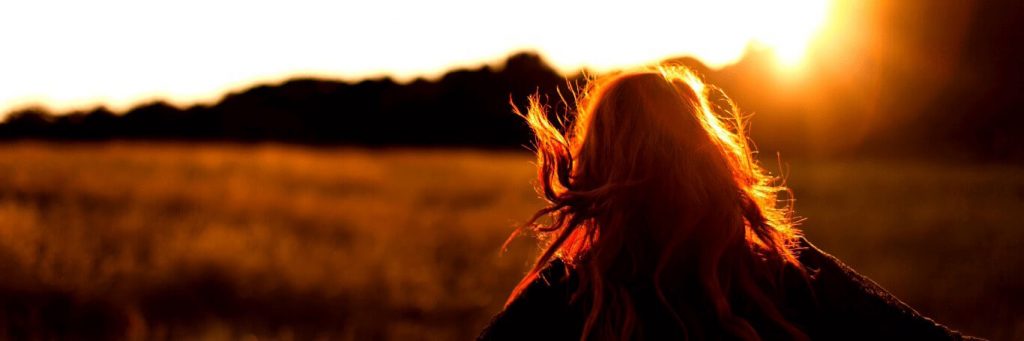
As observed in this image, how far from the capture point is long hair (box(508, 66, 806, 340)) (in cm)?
206

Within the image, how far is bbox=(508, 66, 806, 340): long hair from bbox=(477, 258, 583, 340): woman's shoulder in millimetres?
36

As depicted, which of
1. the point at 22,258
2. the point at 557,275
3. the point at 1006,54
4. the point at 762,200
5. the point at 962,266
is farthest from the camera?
the point at 1006,54

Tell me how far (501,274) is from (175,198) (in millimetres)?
5838

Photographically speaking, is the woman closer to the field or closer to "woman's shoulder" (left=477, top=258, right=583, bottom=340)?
"woman's shoulder" (left=477, top=258, right=583, bottom=340)

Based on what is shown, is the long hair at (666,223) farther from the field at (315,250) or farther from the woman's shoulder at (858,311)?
the field at (315,250)

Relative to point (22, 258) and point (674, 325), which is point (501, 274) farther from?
point (674, 325)

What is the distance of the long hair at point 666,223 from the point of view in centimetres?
206

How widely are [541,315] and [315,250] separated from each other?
22.2 ft

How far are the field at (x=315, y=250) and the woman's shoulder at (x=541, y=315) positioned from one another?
2.38m

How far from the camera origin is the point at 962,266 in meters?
7.73

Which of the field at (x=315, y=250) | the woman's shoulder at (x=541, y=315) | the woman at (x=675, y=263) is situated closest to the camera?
the woman at (x=675, y=263)

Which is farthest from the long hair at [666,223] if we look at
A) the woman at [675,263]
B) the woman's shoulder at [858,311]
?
the woman's shoulder at [858,311]

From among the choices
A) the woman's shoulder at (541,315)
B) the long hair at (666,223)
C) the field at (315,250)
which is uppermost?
the long hair at (666,223)

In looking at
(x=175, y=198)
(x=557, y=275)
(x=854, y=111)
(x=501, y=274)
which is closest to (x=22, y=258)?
(x=501, y=274)
